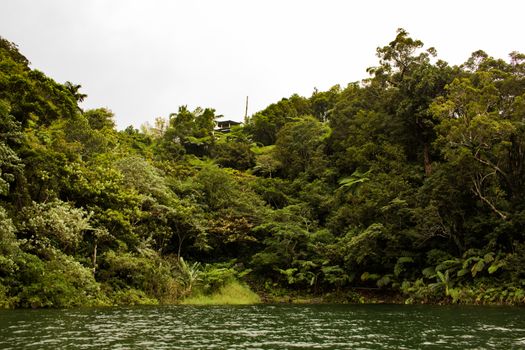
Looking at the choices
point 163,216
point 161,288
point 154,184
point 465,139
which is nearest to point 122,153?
point 154,184

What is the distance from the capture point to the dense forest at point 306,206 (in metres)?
21.8

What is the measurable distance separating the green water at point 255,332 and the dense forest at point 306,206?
643cm

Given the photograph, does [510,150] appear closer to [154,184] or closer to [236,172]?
[154,184]

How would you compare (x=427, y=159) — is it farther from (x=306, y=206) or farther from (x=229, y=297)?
(x=229, y=297)

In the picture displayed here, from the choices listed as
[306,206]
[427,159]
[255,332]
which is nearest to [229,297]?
[306,206]

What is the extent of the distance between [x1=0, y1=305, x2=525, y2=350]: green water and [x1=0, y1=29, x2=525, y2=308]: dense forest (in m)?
6.43

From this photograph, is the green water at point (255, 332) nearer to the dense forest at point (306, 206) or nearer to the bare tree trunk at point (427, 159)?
the dense forest at point (306, 206)

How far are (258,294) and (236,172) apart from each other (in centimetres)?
1435

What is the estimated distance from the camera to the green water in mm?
10055

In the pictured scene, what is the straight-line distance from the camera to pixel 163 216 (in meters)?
30.1

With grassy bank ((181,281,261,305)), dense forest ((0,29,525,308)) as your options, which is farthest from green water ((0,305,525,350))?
grassy bank ((181,281,261,305))

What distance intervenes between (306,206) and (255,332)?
978 inches

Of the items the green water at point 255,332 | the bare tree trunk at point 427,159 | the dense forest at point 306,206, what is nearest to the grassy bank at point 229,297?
the dense forest at point 306,206

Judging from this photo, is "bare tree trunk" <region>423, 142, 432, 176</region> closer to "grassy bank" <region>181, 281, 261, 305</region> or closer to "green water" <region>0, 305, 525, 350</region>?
"grassy bank" <region>181, 281, 261, 305</region>
